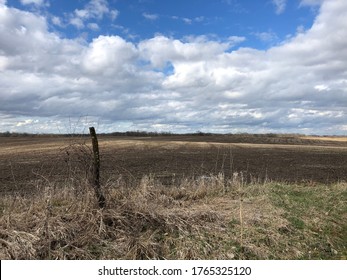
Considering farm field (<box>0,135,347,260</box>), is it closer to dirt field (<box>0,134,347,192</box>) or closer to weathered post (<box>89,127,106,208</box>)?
weathered post (<box>89,127,106,208</box>)

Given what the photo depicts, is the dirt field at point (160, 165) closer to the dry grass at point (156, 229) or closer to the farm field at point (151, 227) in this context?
the farm field at point (151, 227)

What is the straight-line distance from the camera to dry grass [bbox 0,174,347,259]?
685 cm

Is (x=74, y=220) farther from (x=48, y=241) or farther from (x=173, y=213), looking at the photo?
(x=173, y=213)

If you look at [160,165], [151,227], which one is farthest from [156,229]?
[160,165]

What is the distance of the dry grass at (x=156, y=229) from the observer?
22.5 ft

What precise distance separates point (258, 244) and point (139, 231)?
7.61ft

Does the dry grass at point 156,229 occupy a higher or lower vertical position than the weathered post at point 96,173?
lower

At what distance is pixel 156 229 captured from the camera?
308 inches

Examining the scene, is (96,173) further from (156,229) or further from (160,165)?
(160,165)

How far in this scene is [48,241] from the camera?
6.66 meters

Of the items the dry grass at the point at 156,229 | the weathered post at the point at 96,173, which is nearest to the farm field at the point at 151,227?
the dry grass at the point at 156,229

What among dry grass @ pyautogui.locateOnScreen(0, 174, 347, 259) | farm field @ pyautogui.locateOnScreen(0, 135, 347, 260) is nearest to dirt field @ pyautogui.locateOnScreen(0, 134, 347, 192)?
farm field @ pyautogui.locateOnScreen(0, 135, 347, 260)
